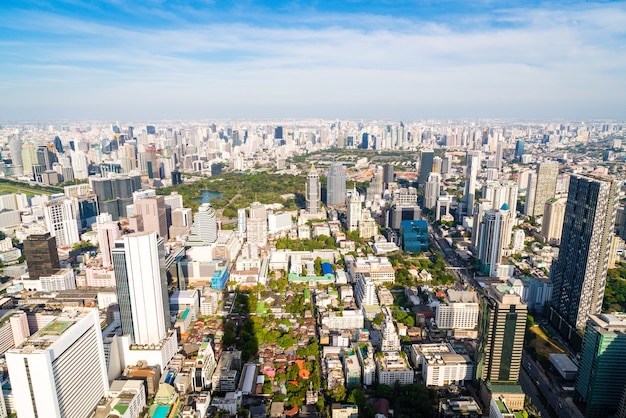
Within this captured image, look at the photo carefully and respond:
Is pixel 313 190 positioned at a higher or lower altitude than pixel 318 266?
higher

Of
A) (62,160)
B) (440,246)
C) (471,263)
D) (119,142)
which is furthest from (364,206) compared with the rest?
(119,142)

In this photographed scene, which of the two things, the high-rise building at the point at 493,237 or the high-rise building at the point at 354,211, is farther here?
the high-rise building at the point at 354,211

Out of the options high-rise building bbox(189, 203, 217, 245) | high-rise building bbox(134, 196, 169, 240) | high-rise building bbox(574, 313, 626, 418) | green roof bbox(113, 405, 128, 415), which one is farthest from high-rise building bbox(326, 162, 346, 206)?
green roof bbox(113, 405, 128, 415)

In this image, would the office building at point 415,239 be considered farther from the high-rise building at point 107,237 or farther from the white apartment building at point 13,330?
the white apartment building at point 13,330

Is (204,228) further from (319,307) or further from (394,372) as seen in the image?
(394,372)

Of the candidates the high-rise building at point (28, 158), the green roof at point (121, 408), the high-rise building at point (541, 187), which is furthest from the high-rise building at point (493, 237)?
the high-rise building at point (28, 158)

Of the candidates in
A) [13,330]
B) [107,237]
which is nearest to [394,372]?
[13,330]
